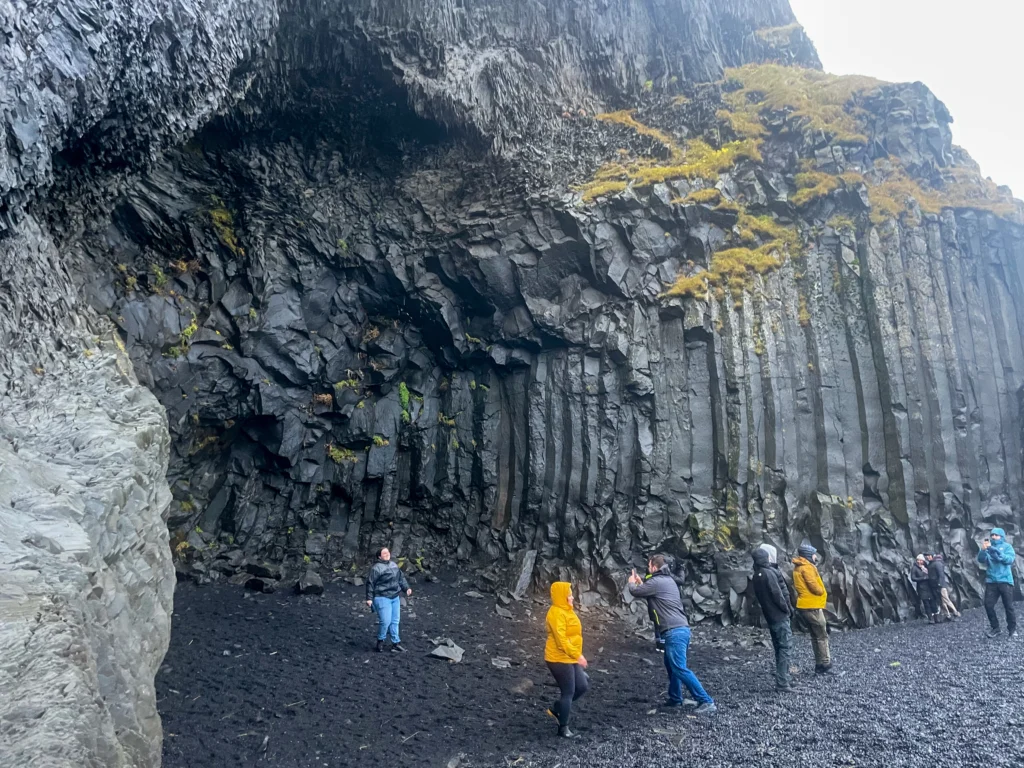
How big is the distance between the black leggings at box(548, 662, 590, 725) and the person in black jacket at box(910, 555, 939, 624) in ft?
27.9

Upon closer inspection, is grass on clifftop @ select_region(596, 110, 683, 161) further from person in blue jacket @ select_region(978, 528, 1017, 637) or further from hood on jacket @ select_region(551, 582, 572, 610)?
hood on jacket @ select_region(551, 582, 572, 610)

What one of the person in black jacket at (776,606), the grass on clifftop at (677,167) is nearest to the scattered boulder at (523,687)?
the person in black jacket at (776,606)

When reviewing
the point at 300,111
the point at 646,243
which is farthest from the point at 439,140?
the point at 646,243

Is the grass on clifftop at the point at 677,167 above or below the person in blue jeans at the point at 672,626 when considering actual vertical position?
above

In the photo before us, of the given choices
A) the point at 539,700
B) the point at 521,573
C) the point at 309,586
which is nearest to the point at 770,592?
the point at 539,700

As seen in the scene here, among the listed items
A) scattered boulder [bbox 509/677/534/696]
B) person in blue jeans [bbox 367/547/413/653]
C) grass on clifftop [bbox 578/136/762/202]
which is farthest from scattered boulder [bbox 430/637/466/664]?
grass on clifftop [bbox 578/136/762/202]

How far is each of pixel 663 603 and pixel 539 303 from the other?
9.55 m

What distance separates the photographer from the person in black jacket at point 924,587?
39.1 feet

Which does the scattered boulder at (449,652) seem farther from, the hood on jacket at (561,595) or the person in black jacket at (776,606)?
the person in black jacket at (776,606)

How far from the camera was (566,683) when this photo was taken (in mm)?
6520

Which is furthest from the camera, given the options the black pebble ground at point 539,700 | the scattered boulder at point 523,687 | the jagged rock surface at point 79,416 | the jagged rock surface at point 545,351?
the jagged rock surface at point 545,351

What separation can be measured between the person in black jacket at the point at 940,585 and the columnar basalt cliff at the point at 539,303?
1.80 ft

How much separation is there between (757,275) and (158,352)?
12.9 meters

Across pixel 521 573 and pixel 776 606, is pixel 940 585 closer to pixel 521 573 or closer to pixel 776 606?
pixel 776 606
